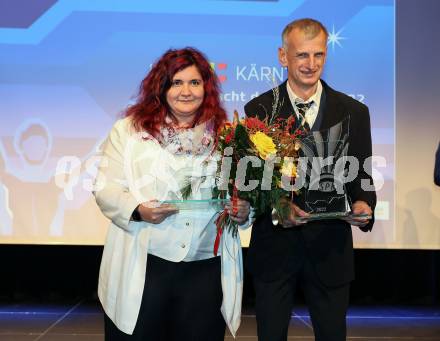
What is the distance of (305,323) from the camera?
4660mm

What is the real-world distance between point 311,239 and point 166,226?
0.48m

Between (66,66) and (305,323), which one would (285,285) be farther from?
(66,66)

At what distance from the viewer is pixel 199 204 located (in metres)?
2.30

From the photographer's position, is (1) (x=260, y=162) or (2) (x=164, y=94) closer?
(1) (x=260, y=162)

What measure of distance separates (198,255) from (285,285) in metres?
0.31

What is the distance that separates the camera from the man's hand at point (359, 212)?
2305 millimetres

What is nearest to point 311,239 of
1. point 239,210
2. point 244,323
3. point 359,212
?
point 359,212

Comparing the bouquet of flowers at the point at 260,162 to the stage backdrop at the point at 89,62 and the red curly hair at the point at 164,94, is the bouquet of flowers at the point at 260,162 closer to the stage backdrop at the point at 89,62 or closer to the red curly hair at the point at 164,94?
the red curly hair at the point at 164,94

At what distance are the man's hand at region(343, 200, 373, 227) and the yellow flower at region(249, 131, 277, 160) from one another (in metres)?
0.35

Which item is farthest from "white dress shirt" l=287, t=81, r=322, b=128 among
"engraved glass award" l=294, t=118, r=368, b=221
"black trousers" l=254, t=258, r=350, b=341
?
"black trousers" l=254, t=258, r=350, b=341

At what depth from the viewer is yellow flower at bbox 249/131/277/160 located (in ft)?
7.16

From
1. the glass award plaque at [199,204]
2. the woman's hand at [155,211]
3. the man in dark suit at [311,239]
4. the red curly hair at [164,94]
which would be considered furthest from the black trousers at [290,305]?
the red curly hair at [164,94]

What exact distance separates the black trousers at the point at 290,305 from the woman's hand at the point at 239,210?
0.26 meters

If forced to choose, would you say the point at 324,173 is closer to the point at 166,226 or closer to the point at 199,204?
the point at 199,204
